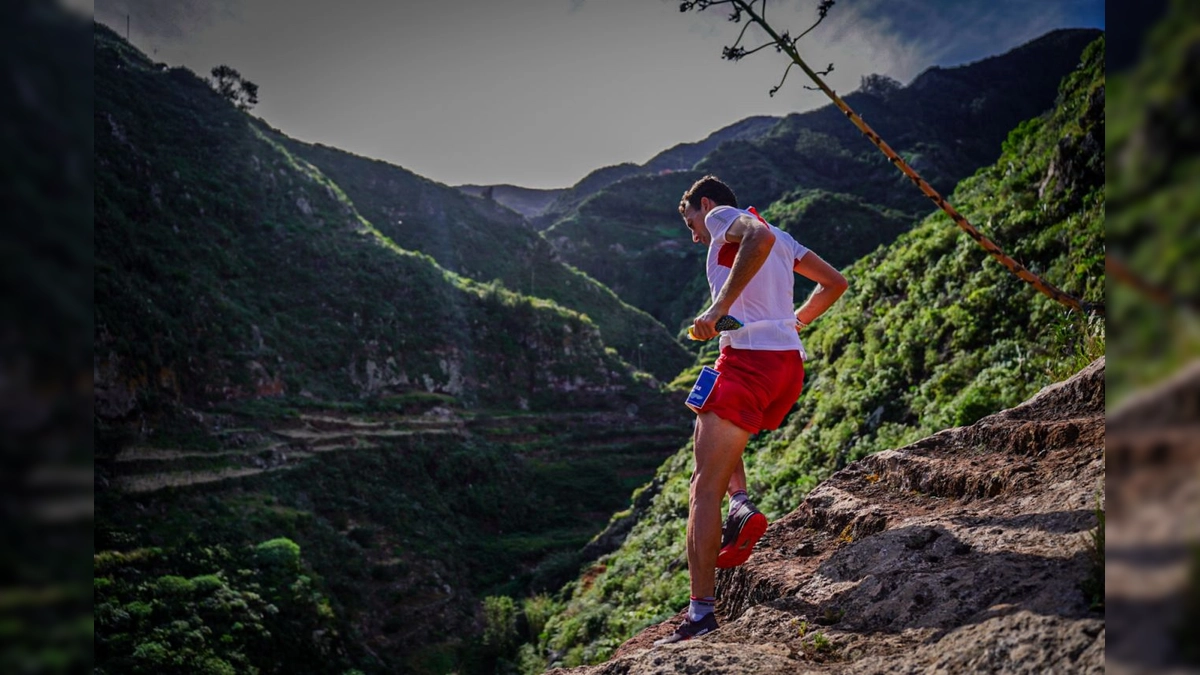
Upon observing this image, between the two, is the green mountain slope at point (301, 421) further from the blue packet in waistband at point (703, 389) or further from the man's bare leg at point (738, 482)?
the blue packet in waistband at point (703, 389)

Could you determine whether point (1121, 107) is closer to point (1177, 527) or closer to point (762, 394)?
point (1177, 527)

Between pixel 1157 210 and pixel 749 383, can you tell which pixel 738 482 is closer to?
pixel 749 383

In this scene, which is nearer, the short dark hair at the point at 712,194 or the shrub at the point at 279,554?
the short dark hair at the point at 712,194

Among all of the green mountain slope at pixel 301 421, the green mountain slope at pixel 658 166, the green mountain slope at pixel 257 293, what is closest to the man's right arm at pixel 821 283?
the green mountain slope at pixel 301 421

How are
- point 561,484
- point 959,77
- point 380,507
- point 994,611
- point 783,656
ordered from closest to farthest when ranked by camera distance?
point 994,611, point 783,656, point 380,507, point 561,484, point 959,77

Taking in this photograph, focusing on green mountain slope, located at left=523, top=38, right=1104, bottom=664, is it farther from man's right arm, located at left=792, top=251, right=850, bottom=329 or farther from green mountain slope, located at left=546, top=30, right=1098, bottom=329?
green mountain slope, located at left=546, top=30, right=1098, bottom=329

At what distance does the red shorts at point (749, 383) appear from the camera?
2.55 m

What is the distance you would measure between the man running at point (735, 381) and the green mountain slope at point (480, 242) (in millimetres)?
57378

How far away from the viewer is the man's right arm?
3.05 meters

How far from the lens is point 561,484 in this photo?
42.7 metres

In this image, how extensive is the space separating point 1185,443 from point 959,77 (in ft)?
229

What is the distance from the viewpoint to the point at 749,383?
2588mm

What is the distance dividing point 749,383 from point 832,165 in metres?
69.8

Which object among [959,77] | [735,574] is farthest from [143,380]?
[959,77]
